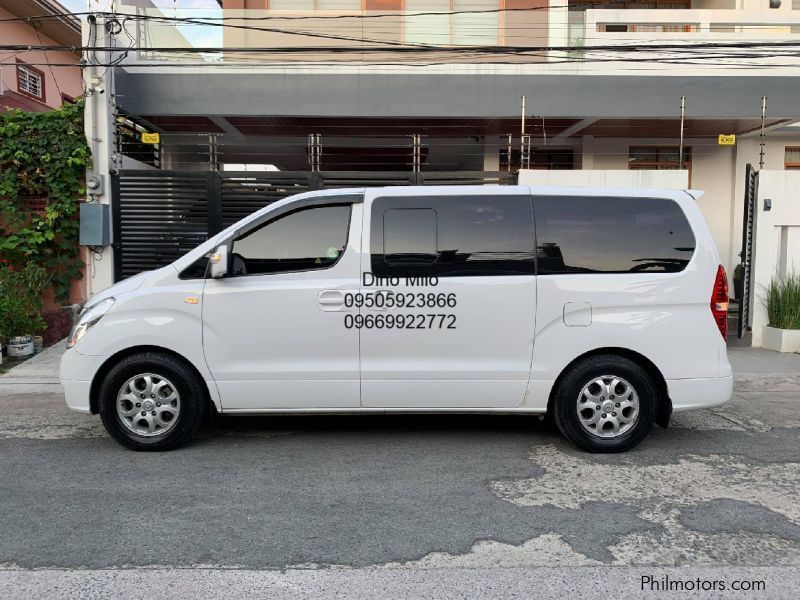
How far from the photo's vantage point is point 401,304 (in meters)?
5.12

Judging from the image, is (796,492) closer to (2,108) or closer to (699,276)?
(699,276)

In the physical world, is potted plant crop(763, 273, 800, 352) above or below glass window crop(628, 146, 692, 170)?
below

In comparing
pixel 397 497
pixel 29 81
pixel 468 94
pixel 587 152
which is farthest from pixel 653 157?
pixel 29 81

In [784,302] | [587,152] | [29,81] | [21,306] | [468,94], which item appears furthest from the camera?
[29,81]

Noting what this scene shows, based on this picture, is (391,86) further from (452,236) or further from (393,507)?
(393,507)

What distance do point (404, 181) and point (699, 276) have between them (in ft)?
Answer: 19.5

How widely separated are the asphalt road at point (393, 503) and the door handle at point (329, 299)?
1.17 meters

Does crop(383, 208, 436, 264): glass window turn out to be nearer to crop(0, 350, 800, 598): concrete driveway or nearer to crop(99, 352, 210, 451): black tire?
crop(0, 350, 800, 598): concrete driveway

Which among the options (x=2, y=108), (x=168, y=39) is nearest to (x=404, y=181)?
(x=168, y=39)

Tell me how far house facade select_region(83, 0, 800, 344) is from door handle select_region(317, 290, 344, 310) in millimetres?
5506

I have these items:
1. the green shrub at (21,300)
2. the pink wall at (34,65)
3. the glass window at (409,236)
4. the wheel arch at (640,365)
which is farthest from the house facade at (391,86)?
the wheel arch at (640,365)

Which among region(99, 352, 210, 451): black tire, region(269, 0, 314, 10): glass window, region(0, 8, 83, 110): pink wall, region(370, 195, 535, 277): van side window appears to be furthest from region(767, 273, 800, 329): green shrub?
region(0, 8, 83, 110): pink wall

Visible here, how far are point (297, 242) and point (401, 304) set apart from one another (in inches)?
37.6

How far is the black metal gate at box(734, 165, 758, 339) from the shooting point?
10.4m
